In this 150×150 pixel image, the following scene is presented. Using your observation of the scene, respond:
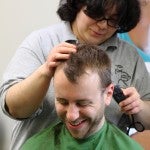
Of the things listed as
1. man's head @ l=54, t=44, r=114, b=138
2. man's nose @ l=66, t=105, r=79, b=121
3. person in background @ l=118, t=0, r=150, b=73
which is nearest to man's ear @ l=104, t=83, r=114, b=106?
man's head @ l=54, t=44, r=114, b=138

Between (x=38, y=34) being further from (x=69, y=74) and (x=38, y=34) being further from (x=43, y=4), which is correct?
(x=43, y=4)

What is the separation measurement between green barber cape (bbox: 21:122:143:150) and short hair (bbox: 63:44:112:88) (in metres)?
0.19

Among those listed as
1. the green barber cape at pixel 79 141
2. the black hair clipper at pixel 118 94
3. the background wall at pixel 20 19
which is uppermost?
the background wall at pixel 20 19

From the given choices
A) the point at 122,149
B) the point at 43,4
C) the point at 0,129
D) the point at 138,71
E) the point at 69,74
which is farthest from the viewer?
the point at 0,129

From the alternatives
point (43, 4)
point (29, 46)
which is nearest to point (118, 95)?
point (29, 46)

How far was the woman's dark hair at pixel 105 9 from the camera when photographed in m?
1.06

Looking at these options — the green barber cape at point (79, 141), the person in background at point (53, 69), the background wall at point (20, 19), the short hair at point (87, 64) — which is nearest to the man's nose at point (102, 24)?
the person in background at point (53, 69)

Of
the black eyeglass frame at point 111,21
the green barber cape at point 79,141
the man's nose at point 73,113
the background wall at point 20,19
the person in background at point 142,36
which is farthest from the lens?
the background wall at point 20,19

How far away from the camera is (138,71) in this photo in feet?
3.88

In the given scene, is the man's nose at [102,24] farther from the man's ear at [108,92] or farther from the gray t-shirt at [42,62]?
the man's ear at [108,92]

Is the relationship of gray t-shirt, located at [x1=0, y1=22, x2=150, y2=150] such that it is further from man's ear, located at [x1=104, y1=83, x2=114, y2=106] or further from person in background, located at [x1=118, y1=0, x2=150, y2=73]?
person in background, located at [x1=118, y1=0, x2=150, y2=73]

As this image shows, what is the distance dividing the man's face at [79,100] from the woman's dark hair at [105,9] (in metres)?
0.28

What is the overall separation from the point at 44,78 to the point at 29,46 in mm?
213

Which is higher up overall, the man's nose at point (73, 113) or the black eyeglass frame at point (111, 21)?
the black eyeglass frame at point (111, 21)
